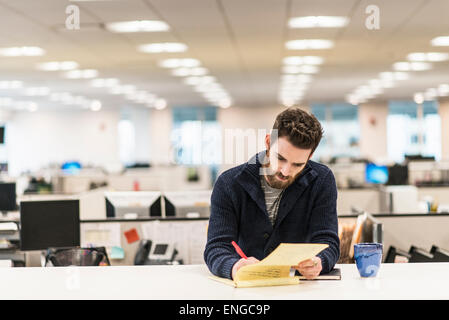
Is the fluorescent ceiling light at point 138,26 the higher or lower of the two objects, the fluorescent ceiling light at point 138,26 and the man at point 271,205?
the higher

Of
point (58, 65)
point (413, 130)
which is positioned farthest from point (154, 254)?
point (413, 130)

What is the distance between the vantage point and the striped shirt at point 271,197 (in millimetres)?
2125

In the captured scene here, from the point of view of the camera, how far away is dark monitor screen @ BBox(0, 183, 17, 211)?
231 inches

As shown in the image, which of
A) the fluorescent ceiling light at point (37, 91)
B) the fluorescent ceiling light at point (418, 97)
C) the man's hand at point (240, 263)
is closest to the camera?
the man's hand at point (240, 263)

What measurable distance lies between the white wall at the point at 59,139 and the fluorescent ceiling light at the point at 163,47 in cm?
1211

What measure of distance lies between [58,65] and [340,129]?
1242 centimetres

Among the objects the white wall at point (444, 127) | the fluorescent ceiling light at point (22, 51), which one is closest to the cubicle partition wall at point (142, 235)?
the fluorescent ceiling light at point (22, 51)

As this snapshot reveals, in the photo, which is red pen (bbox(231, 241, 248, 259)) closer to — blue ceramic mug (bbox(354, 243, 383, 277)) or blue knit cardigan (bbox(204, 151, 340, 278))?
blue knit cardigan (bbox(204, 151, 340, 278))

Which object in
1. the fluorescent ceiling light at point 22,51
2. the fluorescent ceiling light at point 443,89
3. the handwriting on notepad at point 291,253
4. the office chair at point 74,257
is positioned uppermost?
the fluorescent ceiling light at point 443,89

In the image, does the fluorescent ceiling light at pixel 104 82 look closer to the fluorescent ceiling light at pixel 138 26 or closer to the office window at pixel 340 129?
the fluorescent ceiling light at pixel 138 26

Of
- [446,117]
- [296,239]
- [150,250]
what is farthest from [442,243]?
[446,117]

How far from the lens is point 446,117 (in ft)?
60.3
